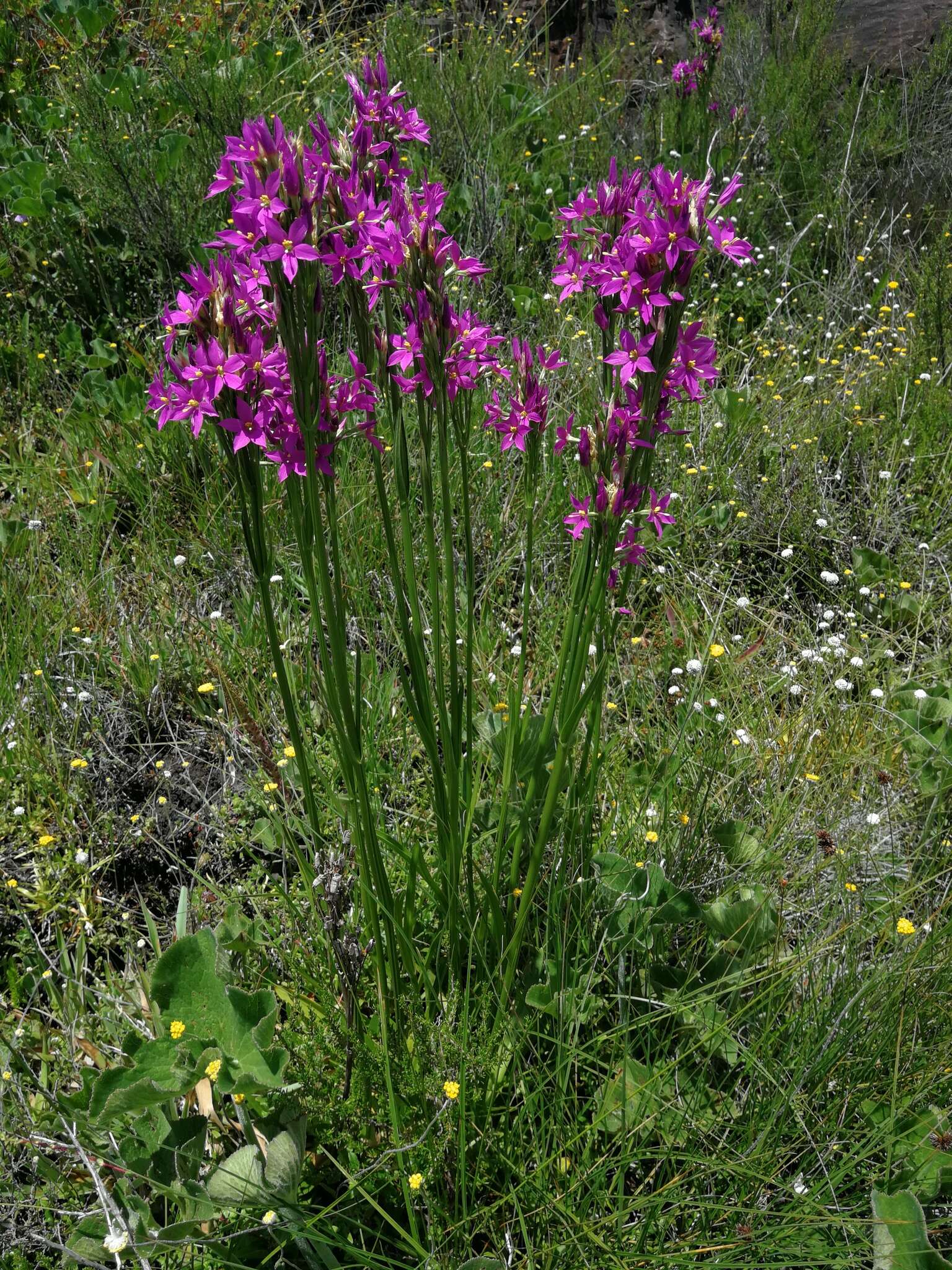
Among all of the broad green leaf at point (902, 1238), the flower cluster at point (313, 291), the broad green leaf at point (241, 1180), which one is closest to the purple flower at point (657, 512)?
the flower cluster at point (313, 291)

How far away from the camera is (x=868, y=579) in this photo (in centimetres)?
309

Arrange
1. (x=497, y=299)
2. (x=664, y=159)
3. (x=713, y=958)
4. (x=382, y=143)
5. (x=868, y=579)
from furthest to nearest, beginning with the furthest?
(x=664, y=159), (x=497, y=299), (x=868, y=579), (x=713, y=958), (x=382, y=143)

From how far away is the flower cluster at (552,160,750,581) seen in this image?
1.30 metres

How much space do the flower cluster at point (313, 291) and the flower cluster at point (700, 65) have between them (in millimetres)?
4418

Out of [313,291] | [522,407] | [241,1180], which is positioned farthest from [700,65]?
[241,1180]

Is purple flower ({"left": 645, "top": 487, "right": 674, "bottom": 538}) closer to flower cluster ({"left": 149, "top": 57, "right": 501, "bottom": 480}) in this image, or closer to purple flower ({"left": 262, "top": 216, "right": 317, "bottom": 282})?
flower cluster ({"left": 149, "top": 57, "right": 501, "bottom": 480})

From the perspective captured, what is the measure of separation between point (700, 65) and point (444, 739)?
16.0 feet

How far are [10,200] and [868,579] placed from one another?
3.69 meters

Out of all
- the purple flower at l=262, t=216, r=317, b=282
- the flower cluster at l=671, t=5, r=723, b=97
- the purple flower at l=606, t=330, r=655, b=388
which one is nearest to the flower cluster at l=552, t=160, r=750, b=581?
the purple flower at l=606, t=330, r=655, b=388

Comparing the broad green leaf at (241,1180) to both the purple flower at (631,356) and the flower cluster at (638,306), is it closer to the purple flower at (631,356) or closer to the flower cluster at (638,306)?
the flower cluster at (638,306)

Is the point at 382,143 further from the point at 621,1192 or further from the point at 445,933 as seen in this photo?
the point at 621,1192

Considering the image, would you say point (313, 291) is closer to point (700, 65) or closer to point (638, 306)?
point (638, 306)

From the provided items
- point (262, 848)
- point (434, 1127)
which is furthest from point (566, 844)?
point (262, 848)

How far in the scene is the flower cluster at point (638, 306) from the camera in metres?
1.30
